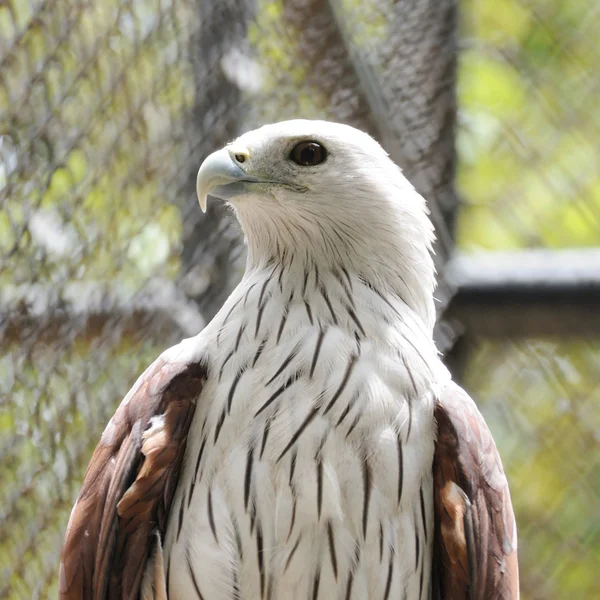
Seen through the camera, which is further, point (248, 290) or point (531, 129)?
point (531, 129)

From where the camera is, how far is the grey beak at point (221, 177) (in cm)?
214

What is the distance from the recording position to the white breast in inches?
77.2

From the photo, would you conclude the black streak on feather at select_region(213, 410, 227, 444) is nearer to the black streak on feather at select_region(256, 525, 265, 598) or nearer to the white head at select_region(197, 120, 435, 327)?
the black streak on feather at select_region(256, 525, 265, 598)

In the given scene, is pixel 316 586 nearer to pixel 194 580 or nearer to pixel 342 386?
pixel 194 580

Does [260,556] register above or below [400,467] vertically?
below

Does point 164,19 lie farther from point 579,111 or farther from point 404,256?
point 579,111

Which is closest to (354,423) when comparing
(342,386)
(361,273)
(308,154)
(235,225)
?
(342,386)

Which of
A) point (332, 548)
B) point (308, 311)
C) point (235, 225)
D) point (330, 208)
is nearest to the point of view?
point (332, 548)

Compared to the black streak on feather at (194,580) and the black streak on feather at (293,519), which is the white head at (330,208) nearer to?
the black streak on feather at (293,519)

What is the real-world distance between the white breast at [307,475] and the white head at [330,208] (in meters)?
0.25

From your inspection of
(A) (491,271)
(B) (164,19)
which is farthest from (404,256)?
(B) (164,19)

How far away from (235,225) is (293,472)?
1154 millimetres

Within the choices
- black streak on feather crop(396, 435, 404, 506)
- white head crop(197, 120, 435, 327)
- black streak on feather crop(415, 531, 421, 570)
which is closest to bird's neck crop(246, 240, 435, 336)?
white head crop(197, 120, 435, 327)

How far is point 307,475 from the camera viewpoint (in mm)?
1960
